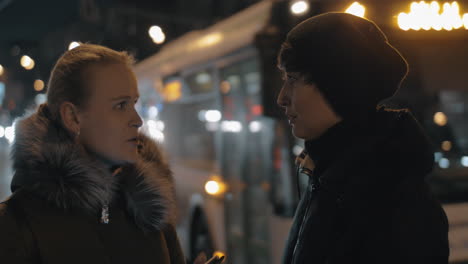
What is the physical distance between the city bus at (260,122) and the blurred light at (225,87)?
0.04 ft

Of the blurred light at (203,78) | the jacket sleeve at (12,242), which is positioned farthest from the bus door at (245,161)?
the jacket sleeve at (12,242)

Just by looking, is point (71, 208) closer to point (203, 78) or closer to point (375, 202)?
point (375, 202)

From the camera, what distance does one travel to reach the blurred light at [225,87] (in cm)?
509

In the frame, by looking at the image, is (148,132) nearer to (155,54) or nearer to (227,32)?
(227,32)

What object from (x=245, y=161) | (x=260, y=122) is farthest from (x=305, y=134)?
(x=245, y=161)

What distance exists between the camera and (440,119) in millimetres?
4094

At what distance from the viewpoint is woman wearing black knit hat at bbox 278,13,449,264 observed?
140cm

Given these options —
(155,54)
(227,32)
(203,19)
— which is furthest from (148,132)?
(203,19)

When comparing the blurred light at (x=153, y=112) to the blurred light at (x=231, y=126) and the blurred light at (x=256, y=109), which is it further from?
the blurred light at (x=256, y=109)

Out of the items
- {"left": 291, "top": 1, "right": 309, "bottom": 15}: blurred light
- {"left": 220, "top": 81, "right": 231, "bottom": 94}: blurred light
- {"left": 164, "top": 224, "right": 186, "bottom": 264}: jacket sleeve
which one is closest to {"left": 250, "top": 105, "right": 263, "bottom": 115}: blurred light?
{"left": 220, "top": 81, "right": 231, "bottom": 94}: blurred light

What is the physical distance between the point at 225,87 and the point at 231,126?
42 centimetres

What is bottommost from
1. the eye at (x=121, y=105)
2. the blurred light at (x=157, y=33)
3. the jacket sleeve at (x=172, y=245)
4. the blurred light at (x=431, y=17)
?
the jacket sleeve at (x=172, y=245)

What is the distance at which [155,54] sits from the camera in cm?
898

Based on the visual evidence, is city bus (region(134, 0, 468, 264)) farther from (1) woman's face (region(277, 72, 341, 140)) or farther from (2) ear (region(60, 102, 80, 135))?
(1) woman's face (region(277, 72, 341, 140))
